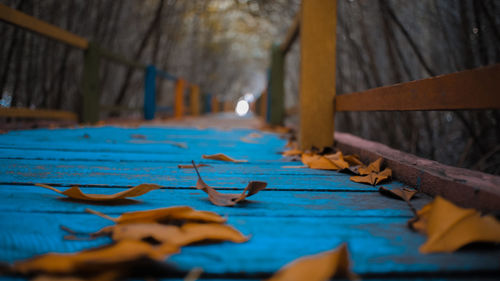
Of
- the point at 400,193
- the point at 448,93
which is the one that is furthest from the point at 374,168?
the point at 448,93

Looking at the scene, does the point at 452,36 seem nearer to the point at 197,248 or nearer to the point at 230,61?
the point at 197,248

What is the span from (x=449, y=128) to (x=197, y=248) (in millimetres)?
3474

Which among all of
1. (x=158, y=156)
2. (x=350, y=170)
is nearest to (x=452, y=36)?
(x=350, y=170)

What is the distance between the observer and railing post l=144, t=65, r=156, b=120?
18.5 ft

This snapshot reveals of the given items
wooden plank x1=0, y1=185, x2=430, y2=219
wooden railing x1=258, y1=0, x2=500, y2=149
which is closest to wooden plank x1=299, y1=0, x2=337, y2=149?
wooden railing x1=258, y1=0, x2=500, y2=149

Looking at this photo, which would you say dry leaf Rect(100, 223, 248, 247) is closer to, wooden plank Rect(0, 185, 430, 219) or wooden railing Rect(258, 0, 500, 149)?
wooden plank Rect(0, 185, 430, 219)

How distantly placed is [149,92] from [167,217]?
17.6 ft

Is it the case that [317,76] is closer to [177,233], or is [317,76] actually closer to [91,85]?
[177,233]

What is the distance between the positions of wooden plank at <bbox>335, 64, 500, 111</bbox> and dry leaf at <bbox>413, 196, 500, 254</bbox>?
0.25 metres

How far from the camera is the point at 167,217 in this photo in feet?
2.30

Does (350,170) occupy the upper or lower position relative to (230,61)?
lower

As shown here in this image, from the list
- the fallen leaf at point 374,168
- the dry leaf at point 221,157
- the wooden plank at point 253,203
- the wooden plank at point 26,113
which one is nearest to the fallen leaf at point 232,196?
the wooden plank at point 253,203

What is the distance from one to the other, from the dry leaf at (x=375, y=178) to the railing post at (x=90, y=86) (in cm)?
330

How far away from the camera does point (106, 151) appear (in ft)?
5.70
